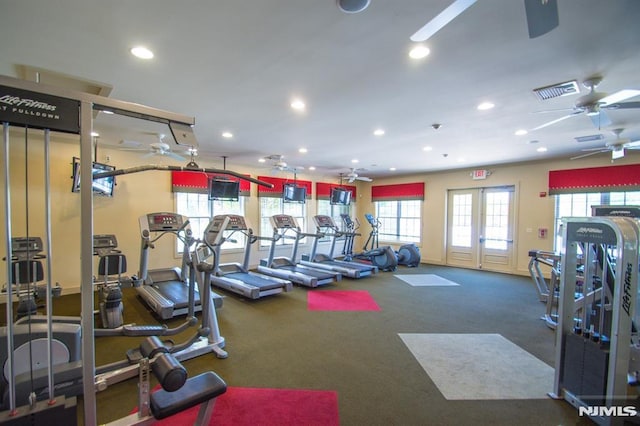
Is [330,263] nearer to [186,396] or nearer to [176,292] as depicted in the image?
[176,292]

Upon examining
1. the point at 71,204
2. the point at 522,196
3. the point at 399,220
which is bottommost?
the point at 399,220

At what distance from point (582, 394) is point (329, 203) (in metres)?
8.02

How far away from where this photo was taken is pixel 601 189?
5914 mm

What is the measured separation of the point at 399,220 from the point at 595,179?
4.93 m

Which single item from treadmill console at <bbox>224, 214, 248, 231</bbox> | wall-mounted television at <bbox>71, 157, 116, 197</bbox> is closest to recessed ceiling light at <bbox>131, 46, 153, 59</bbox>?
treadmill console at <bbox>224, 214, 248, 231</bbox>

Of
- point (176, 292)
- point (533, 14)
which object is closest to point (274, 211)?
point (176, 292)

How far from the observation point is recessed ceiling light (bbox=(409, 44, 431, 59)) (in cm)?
225

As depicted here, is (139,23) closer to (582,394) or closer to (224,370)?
(224,370)

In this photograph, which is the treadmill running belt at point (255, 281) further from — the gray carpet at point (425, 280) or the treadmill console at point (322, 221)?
the gray carpet at point (425, 280)

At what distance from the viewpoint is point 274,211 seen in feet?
27.3

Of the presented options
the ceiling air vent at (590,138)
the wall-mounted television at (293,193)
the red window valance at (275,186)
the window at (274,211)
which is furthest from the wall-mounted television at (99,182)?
the ceiling air vent at (590,138)

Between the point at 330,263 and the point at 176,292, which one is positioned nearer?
the point at 176,292

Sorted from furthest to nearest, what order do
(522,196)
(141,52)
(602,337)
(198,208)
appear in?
(522,196)
(198,208)
(141,52)
(602,337)

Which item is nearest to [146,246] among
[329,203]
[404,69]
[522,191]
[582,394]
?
[404,69]
